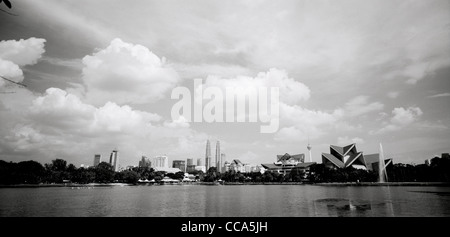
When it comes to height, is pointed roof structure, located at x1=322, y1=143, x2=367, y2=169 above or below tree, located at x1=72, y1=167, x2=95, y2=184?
above

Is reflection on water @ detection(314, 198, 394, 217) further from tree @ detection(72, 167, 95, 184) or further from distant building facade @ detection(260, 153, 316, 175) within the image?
distant building facade @ detection(260, 153, 316, 175)

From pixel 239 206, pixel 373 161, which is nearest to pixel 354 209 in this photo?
pixel 239 206

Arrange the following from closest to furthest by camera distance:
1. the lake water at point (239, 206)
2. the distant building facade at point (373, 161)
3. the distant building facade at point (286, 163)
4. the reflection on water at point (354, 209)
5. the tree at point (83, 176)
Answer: the reflection on water at point (354, 209)
the lake water at point (239, 206)
the tree at point (83, 176)
the distant building facade at point (373, 161)
the distant building facade at point (286, 163)

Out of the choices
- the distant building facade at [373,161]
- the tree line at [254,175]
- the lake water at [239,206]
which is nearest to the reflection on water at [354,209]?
the lake water at [239,206]

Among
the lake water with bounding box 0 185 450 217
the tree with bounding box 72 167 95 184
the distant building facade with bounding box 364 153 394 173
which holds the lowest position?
the lake water with bounding box 0 185 450 217

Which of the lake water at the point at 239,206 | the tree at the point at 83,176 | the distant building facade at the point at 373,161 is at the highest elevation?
the distant building facade at the point at 373,161

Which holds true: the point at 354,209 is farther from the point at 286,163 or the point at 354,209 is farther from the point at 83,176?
the point at 286,163

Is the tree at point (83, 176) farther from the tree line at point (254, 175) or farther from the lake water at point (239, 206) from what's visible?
the lake water at point (239, 206)

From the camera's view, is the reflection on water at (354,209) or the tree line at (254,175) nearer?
the reflection on water at (354,209)

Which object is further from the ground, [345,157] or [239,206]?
[345,157]

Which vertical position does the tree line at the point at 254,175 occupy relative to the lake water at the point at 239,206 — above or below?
above

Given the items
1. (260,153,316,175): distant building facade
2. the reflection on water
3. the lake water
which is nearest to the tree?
the lake water
